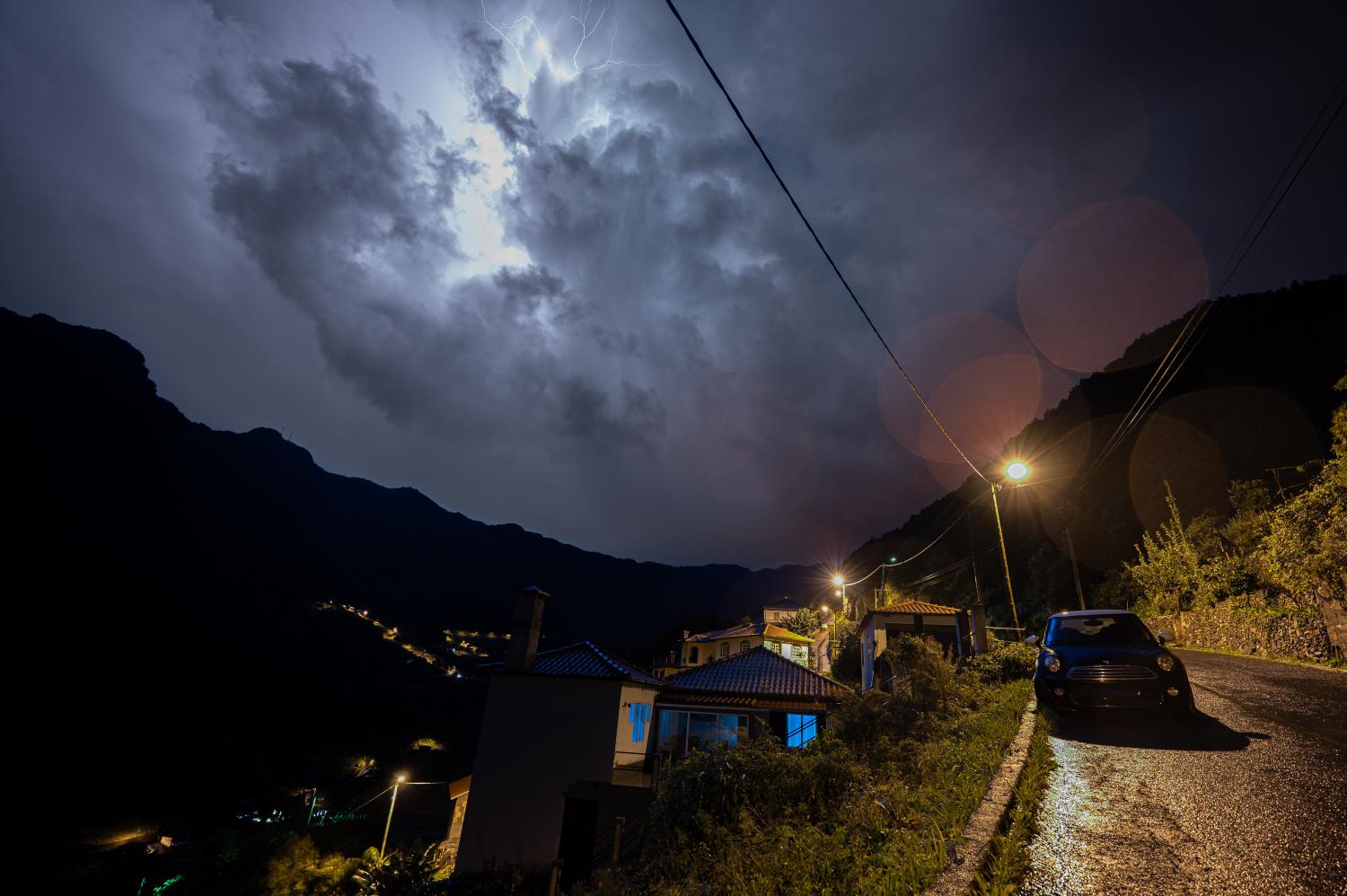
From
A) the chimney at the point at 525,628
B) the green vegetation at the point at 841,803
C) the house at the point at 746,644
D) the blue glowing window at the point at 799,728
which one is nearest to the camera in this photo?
the green vegetation at the point at 841,803

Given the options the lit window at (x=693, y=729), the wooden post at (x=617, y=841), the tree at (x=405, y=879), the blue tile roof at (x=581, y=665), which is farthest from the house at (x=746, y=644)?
the wooden post at (x=617, y=841)

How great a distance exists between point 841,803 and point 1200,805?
352 centimetres

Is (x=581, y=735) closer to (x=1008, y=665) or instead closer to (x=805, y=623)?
(x=1008, y=665)

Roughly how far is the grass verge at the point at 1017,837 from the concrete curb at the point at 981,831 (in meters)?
0.05

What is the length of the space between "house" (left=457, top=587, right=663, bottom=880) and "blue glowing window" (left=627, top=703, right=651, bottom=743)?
0.11 ft

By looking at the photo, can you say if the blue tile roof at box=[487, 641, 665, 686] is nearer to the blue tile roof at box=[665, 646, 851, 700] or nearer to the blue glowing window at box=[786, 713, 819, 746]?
the blue tile roof at box=[665, 646, 851, 700]

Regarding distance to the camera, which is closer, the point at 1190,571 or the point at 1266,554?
the point at 1266,554

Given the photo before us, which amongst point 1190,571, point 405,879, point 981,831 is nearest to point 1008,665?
point 981,831

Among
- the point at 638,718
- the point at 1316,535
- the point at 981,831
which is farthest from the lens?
the point at 638,718

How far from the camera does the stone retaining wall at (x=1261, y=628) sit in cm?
1434

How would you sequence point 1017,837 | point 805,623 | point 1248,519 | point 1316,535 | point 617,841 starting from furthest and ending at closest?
point 805,623 < point 1248,519 < point 1316,535 < point 617,841 < point 1017,837

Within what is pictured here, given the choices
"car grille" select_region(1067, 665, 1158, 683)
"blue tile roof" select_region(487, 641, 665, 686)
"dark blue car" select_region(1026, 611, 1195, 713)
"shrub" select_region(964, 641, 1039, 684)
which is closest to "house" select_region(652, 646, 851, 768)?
"blue tile roof" select_region(487, 641, 665, 686)

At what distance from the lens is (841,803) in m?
6.47

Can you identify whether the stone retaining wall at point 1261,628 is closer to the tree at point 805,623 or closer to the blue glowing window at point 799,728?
the blue glowing window at point 799,728
